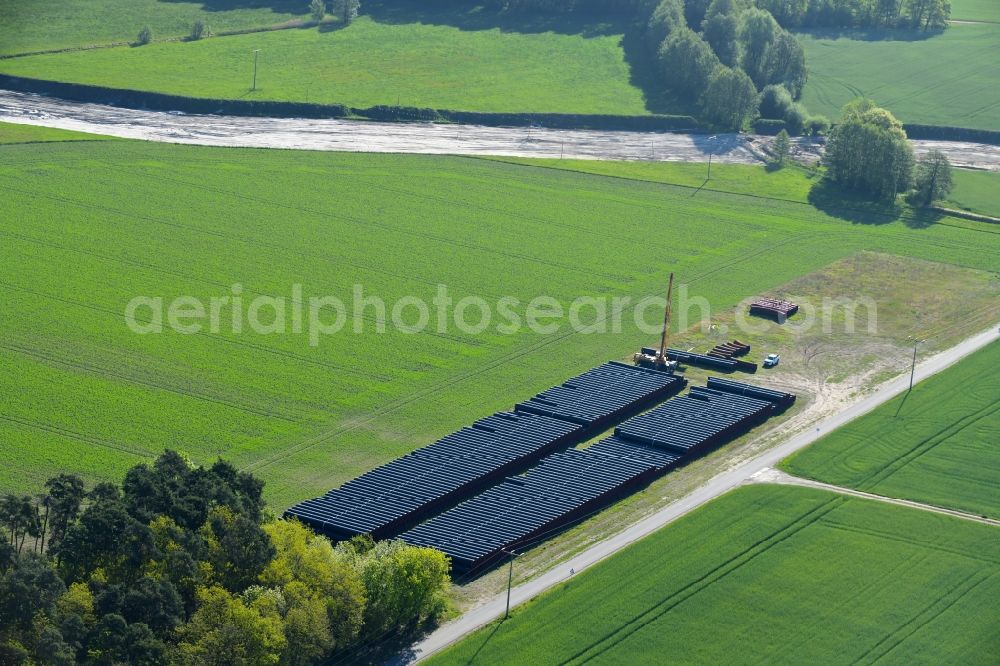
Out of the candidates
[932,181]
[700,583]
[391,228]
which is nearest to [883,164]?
[932,181]

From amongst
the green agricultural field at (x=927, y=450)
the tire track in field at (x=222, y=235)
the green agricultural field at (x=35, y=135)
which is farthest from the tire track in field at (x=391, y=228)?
the green agricultural field at (x=927, y=450)

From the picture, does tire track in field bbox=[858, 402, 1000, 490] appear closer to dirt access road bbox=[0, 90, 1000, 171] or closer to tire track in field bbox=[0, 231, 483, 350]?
tire track in field bbox=[0, 231, 483, 350]

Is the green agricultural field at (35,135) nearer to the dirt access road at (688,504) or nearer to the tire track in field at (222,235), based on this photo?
the tire track in field at (222,235)

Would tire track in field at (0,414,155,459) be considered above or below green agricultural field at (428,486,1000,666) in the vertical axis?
above

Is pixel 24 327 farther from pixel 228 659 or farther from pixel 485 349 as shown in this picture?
pixel 228 659

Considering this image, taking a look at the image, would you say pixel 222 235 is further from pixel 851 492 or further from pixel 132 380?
pixel 851 492

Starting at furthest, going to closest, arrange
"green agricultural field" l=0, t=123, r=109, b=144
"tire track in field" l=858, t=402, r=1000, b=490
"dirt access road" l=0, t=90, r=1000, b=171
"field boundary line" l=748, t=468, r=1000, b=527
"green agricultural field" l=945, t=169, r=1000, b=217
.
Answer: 1. "dirt access road" l=0, t=90, r=1000, b=171
2. "green agricultural field" l=0, t=123, r=109, b=144
3. "green agricultural field" l=945, t=169, r=1000, b=217
4. "tire track in field" l=858, t=402, r=1000, b=490
5. "field boundary line" l=748, t=468, r=1000, b=527

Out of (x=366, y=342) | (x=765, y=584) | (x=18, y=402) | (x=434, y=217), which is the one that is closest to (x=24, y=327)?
(x=18, y=402)

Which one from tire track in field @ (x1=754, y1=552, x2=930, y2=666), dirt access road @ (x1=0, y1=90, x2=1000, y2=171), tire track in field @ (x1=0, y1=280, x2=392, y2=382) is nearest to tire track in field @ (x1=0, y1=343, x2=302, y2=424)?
tire track in field @ (x1=0, y1=280, x2=392, y2=382)
